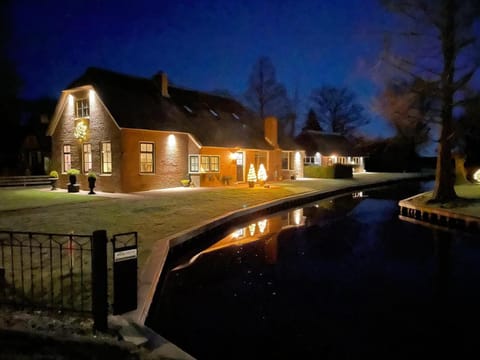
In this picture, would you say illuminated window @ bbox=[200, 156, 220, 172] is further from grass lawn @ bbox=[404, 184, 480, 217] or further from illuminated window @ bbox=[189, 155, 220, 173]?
grass lawn @ bbox=[404, 184, 480, 217]

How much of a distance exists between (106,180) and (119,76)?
6.00 m

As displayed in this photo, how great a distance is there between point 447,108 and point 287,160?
14.2 m

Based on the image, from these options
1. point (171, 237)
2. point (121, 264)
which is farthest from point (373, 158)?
point (121, 264)

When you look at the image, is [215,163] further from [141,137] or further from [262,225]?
[262,225]

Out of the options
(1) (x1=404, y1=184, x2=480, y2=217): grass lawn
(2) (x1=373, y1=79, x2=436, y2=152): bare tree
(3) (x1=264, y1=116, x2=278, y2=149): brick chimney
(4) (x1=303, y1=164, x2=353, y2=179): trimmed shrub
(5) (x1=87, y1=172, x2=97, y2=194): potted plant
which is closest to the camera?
(1) (x1=404, y1=184, x2=480, y2=217): grass lawn

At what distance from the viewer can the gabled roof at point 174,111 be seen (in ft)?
57.0

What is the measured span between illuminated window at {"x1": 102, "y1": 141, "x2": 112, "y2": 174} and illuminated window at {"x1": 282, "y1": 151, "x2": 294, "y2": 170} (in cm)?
1370

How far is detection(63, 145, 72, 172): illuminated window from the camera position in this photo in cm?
1905

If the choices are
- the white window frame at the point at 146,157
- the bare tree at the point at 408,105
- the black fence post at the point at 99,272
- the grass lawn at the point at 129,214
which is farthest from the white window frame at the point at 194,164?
the black fence post at the point at 99,272

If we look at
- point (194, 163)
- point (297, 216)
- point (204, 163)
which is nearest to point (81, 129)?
point (194, 163)

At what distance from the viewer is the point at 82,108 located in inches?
716

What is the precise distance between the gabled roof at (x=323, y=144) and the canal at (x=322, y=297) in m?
28.1

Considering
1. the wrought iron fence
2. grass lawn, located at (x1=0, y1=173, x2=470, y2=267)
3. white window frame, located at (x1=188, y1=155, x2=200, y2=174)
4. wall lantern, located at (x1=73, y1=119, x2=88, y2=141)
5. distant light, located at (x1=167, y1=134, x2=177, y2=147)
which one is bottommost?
the wrought iron fence

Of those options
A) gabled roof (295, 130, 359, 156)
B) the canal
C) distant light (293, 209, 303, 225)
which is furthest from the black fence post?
gabled roof (295, 130, 359, 156)
